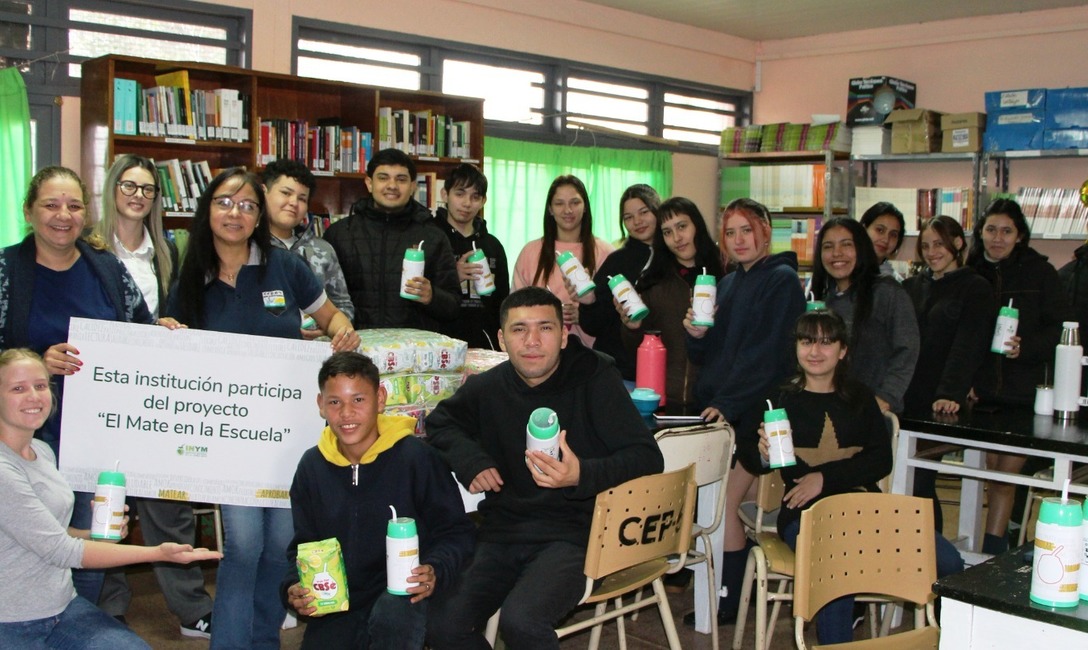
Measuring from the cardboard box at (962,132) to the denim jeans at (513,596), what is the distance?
5743 millimetres

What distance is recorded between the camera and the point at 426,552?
8.91 ft

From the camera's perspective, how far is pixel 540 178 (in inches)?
296

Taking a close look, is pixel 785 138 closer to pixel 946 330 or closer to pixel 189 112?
pixel 946 330

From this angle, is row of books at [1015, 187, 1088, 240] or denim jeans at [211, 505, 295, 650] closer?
denim jeans at [211, 505, 295, 650]

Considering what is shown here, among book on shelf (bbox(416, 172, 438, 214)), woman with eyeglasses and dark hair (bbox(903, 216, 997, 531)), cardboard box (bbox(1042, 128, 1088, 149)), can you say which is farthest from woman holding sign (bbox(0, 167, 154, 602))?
cardboard box (bbox(1042, 128, 1088, 149))

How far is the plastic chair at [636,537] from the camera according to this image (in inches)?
106

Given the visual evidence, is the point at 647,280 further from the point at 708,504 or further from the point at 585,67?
the point at 585,67

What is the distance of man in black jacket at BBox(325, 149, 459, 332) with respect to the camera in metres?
4.11

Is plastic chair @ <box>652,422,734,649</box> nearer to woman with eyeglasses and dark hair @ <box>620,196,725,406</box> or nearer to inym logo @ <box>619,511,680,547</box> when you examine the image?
inym logo @ <box>619,511,680,547</box>

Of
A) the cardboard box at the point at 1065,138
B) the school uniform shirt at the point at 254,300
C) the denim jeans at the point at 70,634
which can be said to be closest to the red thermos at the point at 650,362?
the school uniform shirt at the point at 254,300

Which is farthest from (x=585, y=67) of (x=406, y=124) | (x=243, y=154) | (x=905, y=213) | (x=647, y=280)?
(x=647, y=280)

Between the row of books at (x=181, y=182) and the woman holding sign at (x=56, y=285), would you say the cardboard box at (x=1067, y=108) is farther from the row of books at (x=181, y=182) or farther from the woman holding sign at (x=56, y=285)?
the woman holding sign at (x=56, y=285)

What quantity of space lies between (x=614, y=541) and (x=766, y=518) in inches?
43.7

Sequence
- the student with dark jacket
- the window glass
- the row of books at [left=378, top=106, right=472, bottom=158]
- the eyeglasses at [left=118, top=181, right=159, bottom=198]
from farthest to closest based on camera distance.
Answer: the window glass
the row of books at [left=378, top=106, right=472, bottom=158]
the student with dark jacket
the eyeglasses at [left=118, top=181, right=159, bottom=198]
